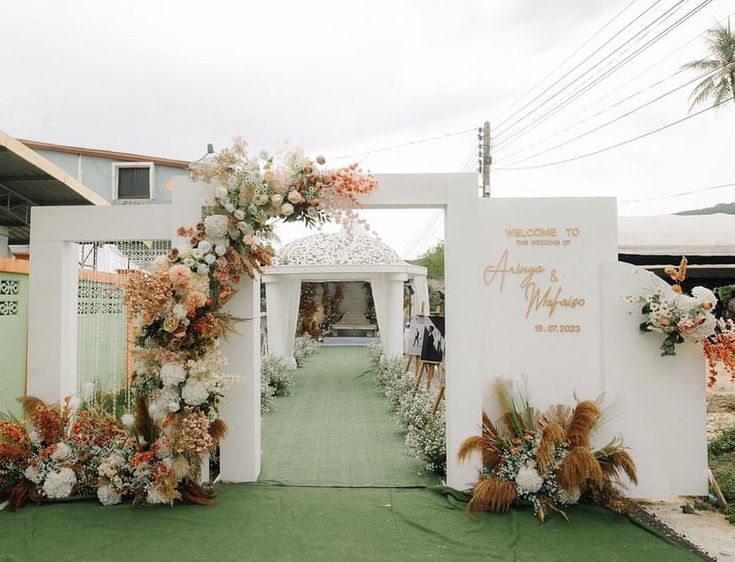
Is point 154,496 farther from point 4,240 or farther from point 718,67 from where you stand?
point 718,67

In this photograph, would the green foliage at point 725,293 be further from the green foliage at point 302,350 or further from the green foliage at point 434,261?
the green foliage at point 434,261

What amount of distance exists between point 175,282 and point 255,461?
1.80 m

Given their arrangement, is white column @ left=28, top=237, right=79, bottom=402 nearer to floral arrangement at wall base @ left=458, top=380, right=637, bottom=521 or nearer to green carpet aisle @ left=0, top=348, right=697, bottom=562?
green carpet aisle @ left=0, top=348, right=697, bottom=562

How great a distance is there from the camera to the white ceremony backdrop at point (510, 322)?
480 cm

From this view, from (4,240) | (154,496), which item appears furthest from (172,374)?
(4,240)

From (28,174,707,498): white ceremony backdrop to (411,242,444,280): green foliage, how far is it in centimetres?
2323

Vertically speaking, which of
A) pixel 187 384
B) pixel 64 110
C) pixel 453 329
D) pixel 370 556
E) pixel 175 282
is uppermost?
pixel 64 110

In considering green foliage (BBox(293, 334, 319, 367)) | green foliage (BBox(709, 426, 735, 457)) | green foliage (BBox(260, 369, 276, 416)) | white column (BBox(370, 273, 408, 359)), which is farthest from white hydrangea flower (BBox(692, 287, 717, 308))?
green foliage (BBox(293, 334, 319, 367))

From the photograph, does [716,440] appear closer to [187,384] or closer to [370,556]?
[370,556]

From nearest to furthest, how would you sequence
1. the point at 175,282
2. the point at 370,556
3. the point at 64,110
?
the point at 370,556 → the point at 175,282 → the point at 64,110

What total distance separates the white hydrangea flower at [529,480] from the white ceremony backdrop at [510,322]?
492 mm

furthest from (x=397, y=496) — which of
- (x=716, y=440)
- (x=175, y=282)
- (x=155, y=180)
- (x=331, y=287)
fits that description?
(x=331, y=287)

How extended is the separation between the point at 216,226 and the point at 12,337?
8.04 ft

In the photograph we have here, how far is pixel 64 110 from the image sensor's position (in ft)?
30.7
